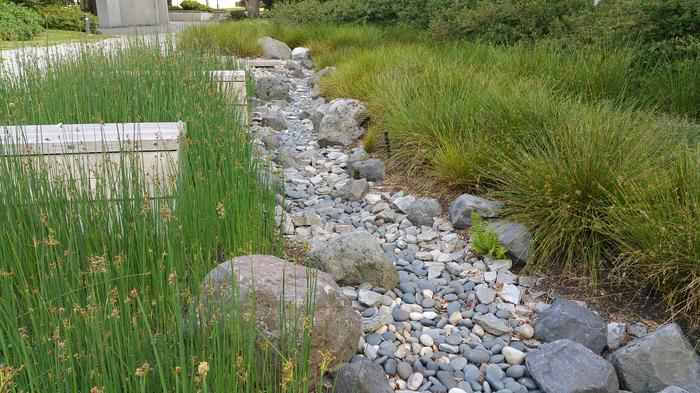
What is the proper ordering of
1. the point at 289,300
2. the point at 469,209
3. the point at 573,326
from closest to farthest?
the point at 289,300, the point at 573,326, the point at 469,209

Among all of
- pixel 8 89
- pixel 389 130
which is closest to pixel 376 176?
pixel 389 130

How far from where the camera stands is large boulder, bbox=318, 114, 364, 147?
509cm

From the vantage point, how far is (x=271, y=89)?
7.22 metres

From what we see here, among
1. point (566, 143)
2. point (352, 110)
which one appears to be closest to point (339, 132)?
point (352, 110)

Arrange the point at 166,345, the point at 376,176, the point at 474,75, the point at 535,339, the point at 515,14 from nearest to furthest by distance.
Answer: the point at 166,345
the point at 535,339
the point at 376,176
the point at 474,75
the point at 515,14

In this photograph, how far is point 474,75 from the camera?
4.67 metres

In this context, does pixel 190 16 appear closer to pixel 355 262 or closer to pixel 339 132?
pixel 339 132

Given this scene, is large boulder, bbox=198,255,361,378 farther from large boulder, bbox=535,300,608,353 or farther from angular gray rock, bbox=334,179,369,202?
angular gray rock, bbox=334,179,369,202

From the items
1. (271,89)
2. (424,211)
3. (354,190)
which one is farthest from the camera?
(271,89)

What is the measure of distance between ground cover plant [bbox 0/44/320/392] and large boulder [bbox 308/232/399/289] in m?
0.24

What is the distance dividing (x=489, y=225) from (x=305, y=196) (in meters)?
→ 1.40

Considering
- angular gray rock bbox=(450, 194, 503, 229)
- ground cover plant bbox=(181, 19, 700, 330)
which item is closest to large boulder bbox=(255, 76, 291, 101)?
ground cover plant bbox=(181, 19, 700, 330)

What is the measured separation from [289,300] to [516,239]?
4.59 ft

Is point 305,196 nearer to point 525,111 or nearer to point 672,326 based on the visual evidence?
point 525,111
